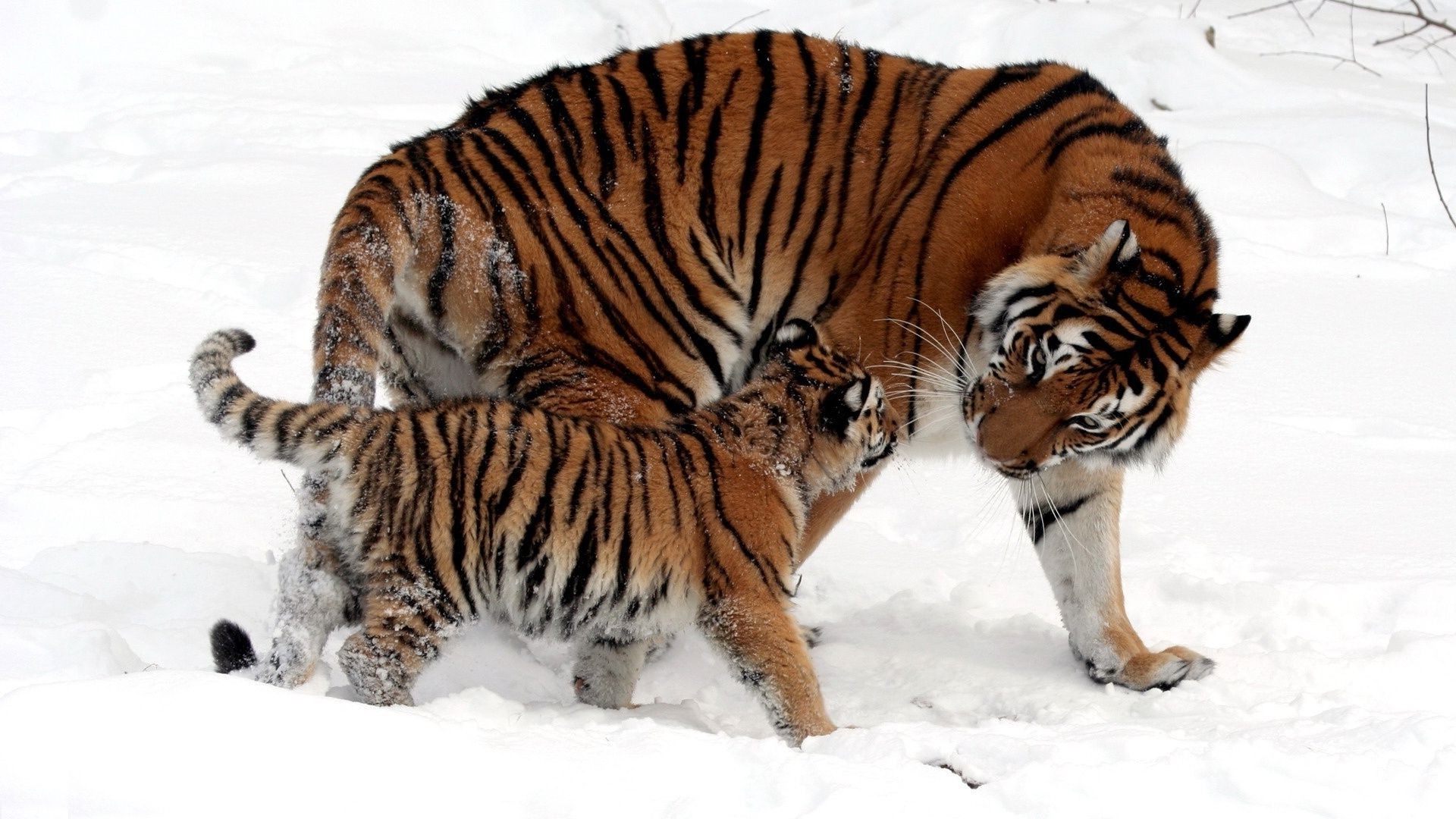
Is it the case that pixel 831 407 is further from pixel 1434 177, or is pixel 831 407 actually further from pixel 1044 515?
pixel 1434 177

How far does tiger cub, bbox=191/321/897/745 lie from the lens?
289 cm

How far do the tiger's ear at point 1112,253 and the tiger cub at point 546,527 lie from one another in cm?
62

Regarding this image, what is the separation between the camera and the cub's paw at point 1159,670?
11.4ft

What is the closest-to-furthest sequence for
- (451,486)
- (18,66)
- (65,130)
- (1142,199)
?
(451,486) → (1142,199) → (65,130) → (18,66)

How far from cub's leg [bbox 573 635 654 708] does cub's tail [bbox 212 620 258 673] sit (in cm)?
75

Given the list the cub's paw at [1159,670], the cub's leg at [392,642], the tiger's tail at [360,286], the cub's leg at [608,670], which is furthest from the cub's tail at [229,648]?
the cub's paw at [1159,670]

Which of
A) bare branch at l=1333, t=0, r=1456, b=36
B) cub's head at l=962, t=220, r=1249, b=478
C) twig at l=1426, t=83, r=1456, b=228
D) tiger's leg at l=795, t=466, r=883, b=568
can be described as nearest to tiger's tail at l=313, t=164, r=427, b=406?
tiger's leg at l=795, t=466, r=883, b=568

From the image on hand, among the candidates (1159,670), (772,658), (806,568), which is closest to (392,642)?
(772,658)

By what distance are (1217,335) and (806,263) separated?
1090mm

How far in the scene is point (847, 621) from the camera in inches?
154

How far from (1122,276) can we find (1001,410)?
0.41 meters

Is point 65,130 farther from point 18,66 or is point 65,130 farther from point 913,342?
point 913,342

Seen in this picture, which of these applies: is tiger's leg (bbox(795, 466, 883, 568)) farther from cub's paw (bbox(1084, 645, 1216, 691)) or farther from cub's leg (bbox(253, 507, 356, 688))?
cub's leg (bbox(253, 507, 356, 688))

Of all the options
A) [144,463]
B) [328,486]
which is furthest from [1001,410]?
[144,463]
